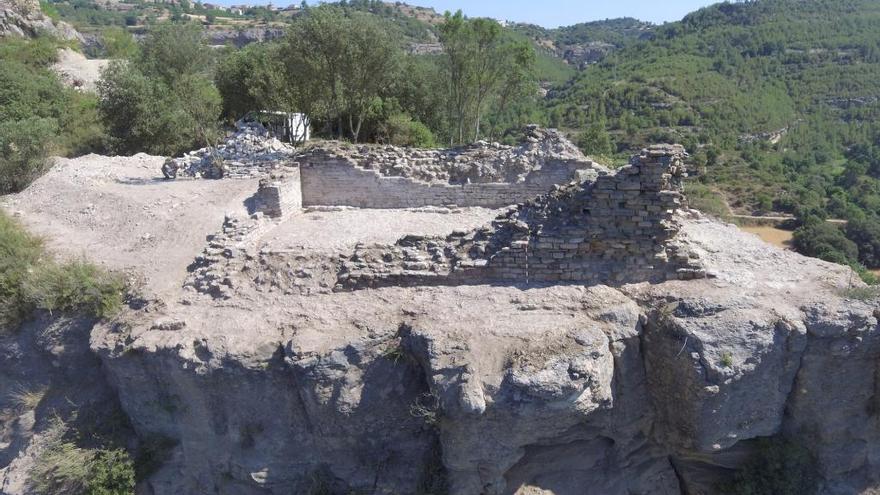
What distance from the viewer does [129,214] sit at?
1173cm

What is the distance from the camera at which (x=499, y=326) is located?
707 cm

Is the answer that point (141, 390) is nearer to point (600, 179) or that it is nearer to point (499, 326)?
point (499, 326)

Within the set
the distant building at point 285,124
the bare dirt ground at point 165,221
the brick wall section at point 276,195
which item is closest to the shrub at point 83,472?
the bare dirt ground at point 165,221

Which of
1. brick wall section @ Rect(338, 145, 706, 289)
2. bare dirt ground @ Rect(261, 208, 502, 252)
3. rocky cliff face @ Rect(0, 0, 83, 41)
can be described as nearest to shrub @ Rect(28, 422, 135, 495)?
bare dirt ground @ Rect(261, 208, 502, 252)

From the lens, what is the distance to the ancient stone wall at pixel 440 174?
11.9 metres

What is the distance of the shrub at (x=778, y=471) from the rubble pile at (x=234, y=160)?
1186 centimetres

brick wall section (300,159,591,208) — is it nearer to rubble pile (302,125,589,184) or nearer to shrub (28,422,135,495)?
rubble pile (302,125,589,184)

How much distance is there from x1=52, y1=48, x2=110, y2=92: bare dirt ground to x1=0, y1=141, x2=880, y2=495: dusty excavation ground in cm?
2349

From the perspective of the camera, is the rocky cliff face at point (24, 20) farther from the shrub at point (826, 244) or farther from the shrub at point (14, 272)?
the shrub at point (826, 244)

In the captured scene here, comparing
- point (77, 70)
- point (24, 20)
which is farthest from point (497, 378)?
point (24, 20)

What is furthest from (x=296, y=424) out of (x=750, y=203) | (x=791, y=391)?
(x=750, y=203)

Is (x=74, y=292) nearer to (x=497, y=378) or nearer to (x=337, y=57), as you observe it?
(x=497, y=378)

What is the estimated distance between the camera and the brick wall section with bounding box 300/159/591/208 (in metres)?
11.9

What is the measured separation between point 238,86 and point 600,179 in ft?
60.6
